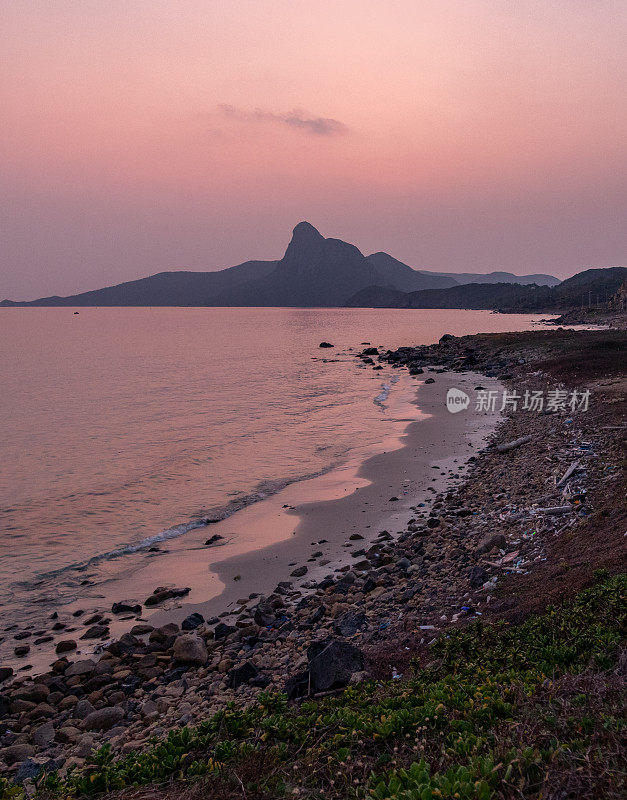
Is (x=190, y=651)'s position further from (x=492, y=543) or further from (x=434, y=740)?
(x=492, y=543)

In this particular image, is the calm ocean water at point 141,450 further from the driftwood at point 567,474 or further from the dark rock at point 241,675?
the driftwood at point 567,474

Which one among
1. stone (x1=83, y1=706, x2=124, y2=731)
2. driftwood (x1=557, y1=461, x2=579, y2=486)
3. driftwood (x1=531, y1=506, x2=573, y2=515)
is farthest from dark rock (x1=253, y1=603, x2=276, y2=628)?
driftwood (x1=557, y1=461, x2=579, y2=486)

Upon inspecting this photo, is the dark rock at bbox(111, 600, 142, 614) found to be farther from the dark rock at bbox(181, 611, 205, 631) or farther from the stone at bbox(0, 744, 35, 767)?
the stone at bbox(0, 744, 35, 767)

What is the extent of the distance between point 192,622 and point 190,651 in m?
1.36

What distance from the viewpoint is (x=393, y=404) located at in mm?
35219

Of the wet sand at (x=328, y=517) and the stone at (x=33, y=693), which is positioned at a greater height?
the wet sand at (x=328, y=517)

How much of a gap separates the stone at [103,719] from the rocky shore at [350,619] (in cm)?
1

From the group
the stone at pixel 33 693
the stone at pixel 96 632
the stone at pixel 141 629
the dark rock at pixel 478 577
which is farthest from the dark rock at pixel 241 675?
the dark rock at pixel 478 577

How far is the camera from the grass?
3.67 m

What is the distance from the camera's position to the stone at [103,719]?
7.25 metres

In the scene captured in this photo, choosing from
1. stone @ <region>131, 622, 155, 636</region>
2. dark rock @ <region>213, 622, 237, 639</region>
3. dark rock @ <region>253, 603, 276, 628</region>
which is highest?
dark rock @ <region>253, 603, 276, 628</region>

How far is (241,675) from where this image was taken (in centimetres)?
775

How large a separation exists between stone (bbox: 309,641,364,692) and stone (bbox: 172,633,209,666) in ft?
9.30

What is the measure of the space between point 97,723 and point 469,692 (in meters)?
5.58
